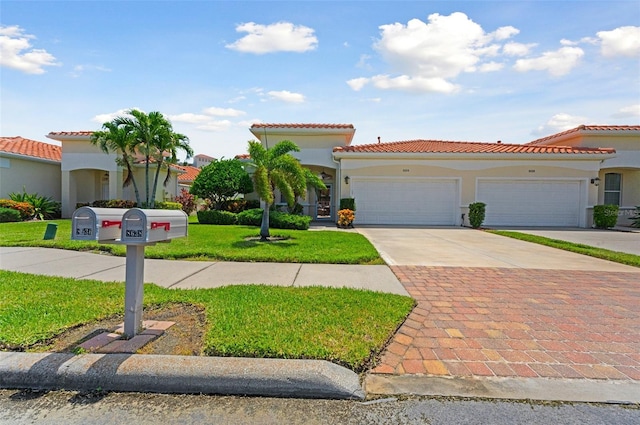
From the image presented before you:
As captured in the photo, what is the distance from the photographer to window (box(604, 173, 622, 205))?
19.4m

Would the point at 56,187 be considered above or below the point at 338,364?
above

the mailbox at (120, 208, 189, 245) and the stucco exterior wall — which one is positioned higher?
the stucco exterior wall

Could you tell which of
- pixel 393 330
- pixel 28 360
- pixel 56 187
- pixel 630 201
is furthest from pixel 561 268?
pixel 56 187

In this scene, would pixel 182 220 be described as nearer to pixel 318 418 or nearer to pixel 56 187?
pixel 318 418

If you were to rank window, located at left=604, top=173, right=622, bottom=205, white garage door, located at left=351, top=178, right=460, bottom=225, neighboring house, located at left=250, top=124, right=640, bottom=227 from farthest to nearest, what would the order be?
1. window, located at left=604, top=173, right=622, bottom=205
2. white garage door, located at left=351, top=178, right=460, bottom=225
3. neighboring house, located at left=250, top=124, right=640, bottom=227

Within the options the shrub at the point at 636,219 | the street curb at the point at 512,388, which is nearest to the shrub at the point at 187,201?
the street curb at the point at 512,388

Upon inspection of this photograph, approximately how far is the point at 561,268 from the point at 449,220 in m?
10.4

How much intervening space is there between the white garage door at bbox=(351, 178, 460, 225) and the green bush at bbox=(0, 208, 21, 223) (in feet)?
51.3

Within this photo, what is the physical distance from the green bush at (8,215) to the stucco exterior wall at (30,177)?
2.58 metres

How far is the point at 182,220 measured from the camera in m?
3.82

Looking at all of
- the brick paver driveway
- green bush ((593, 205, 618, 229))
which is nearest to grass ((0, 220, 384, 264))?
the brick paver driveway

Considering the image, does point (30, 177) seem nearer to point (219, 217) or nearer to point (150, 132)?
point (150, 132)

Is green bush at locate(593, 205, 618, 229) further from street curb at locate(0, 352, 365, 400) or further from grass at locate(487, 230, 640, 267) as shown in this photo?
street curb at locate(0, 352, 365, 400)

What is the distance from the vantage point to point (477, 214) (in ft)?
53.9
